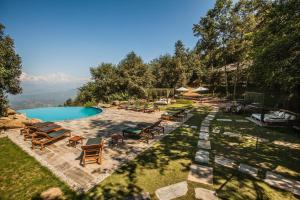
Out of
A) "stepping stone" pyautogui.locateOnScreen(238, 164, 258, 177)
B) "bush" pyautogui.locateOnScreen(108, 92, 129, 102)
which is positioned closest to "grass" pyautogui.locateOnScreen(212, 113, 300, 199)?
"stepping stone" pyautogui.locateOnScreen(238, 164, 258, 177)

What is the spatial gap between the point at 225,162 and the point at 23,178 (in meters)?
7.59

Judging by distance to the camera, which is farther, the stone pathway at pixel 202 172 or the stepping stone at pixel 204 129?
the stepping stone at pixel 204 129

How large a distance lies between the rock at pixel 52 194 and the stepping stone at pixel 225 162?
575 cm

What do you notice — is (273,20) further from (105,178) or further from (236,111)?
(105,178)

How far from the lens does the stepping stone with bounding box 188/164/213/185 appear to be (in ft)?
17.0

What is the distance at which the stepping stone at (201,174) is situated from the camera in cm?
518

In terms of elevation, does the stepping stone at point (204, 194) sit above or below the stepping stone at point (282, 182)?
Result: above

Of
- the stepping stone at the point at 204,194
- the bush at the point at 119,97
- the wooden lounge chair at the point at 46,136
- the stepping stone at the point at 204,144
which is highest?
the bush at the point at 119,97

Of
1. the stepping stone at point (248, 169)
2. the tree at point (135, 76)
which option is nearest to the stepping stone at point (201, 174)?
the stepping stone at point (248, 169)

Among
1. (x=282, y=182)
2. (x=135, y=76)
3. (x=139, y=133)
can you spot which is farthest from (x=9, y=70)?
(x=135, y=76)

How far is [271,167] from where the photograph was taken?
608 centimetres

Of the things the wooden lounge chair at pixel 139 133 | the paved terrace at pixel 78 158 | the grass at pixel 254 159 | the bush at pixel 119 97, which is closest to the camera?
the grass at pixel 254 159

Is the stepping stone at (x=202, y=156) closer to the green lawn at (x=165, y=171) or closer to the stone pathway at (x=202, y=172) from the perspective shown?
the stone pathway at (x=202, y=172)

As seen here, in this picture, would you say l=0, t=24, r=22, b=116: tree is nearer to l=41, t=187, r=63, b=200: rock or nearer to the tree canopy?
l=41, t=187, r=63, b=200: rock
